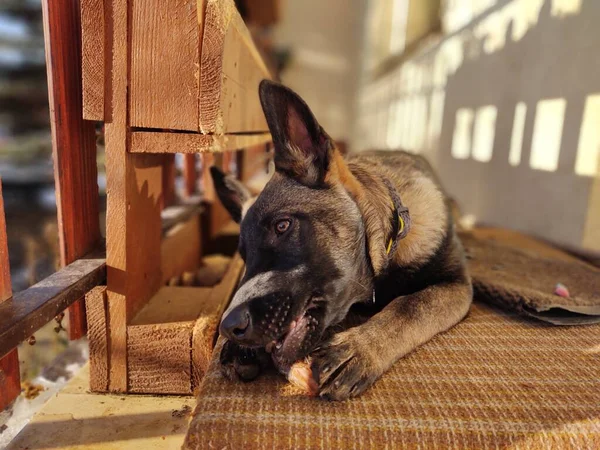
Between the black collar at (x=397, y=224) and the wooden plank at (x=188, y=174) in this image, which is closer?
the black collar at (x=397, y=224)

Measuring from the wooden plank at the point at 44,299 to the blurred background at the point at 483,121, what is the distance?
259mm

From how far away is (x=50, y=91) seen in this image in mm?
1524

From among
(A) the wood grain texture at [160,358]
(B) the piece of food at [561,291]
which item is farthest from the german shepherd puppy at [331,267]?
(B) the piece of food at [561,291]

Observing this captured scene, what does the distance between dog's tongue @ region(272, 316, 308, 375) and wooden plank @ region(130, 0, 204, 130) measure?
73cm

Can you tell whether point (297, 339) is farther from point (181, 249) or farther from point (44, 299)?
point (181, 249)

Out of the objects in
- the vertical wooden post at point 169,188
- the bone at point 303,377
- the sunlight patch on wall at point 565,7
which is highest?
the sunlight patch on wall at point 565,7

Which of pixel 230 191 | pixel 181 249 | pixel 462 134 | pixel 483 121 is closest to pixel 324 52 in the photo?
pixel 462 134

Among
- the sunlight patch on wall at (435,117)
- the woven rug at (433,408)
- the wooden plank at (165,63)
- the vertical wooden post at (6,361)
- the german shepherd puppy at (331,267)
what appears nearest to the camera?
the woven rug at (433,408)

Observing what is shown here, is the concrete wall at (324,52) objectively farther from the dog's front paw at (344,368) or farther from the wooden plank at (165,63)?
the dog's front paw at (344,368)

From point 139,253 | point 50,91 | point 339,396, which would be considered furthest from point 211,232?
point 339,396

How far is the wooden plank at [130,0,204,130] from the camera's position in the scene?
1.46 m

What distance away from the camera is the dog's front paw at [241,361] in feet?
4.47

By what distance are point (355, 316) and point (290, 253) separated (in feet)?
1.55

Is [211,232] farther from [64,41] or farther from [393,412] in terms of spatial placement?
[393,412]
